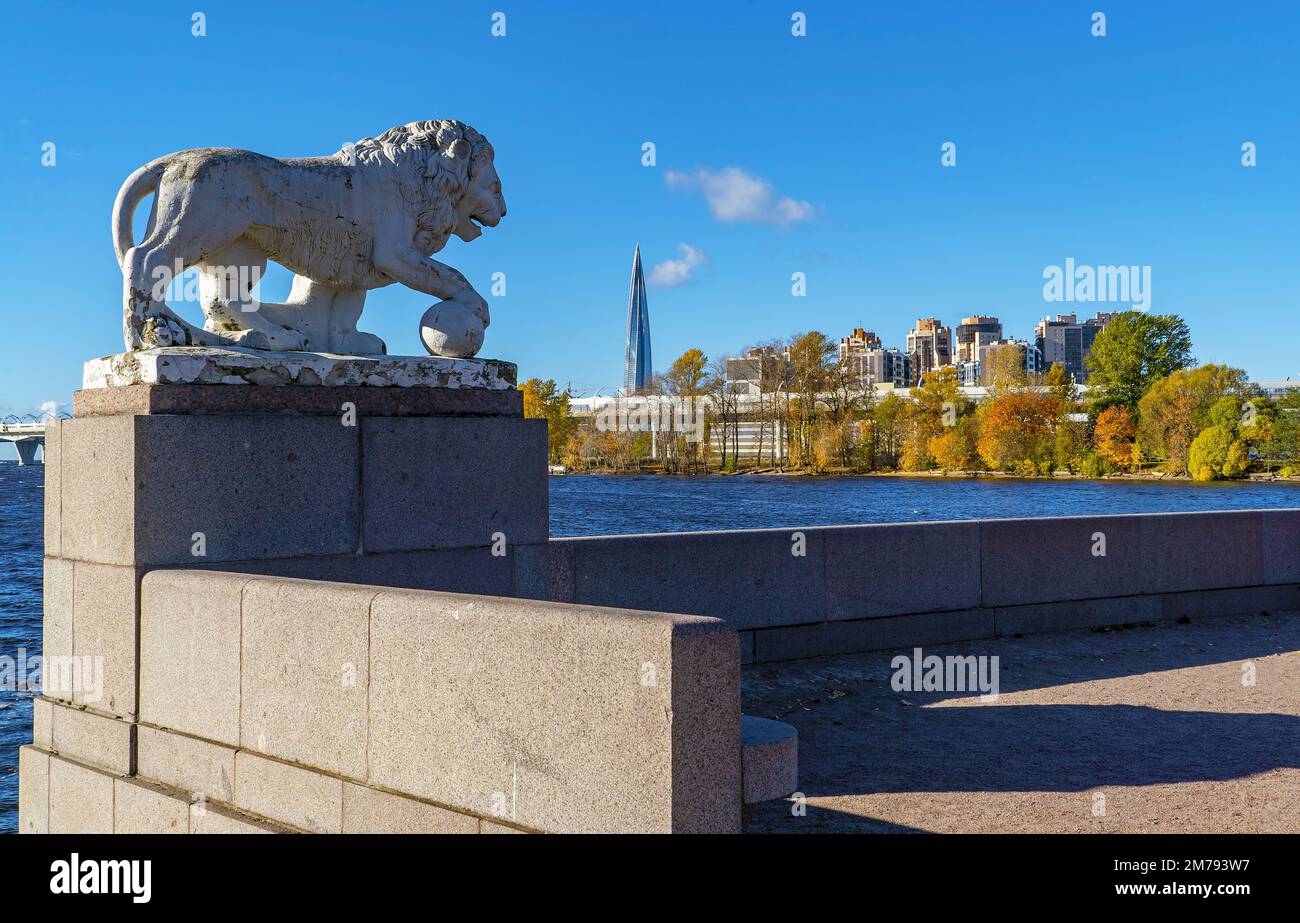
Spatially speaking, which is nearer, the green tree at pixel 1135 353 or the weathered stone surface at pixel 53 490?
the weathered stone surface at pixel 53 490

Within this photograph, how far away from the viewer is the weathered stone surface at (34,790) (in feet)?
18.5

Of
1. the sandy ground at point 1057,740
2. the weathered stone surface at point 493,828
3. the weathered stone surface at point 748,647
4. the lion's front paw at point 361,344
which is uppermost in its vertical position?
the lion's front paw at point 361,344

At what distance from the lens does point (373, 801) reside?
4.23m

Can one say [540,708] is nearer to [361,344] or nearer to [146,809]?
[146,809]

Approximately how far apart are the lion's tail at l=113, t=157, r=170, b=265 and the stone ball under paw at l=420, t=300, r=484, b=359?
1.49 m

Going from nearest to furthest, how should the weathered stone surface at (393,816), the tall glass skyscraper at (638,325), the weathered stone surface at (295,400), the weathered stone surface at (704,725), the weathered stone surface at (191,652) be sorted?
the weathered stone surface at (704,725), the weathered stone surface at (393,816), the weathered stone surface at (191,652), the weathered stone surface at (295,400), the tall glass skyscraper at (638,325)

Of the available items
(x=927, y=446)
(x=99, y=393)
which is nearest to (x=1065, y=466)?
(x=927, y=446)

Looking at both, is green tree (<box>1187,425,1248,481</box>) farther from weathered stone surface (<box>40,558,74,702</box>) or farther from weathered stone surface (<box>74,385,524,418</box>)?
weathered stone surface (<box>40,558,74,702</box>)

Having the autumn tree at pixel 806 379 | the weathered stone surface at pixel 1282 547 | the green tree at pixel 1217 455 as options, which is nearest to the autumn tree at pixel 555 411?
the autumn tree at pixel 806 379

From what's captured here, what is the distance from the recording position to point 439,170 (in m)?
6.76

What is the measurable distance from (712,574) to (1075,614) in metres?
3.38

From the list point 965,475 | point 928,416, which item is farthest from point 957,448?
point 928,416

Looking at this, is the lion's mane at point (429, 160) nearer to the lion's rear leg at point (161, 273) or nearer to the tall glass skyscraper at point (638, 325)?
the lion's rear leg at point (161, 273)

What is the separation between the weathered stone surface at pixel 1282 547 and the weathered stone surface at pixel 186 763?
908 cm
